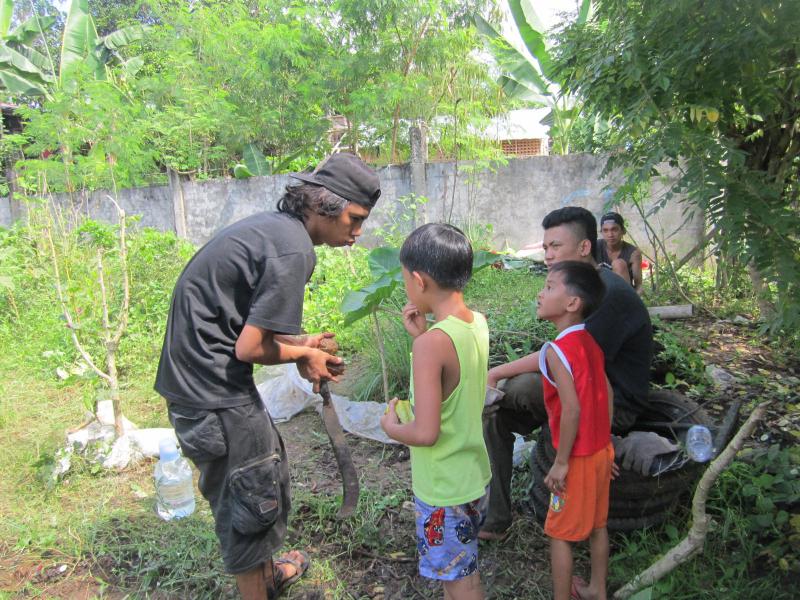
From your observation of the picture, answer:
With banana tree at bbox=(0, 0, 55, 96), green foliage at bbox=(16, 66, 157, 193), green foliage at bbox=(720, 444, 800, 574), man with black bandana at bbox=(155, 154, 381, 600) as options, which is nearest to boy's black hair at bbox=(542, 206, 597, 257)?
man with black bandana at bbox=(155, 154, 381, 600)

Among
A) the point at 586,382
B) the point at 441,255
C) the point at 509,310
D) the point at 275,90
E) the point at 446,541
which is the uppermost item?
the point at 275,90

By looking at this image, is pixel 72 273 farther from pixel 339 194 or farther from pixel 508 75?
pixel 508 75

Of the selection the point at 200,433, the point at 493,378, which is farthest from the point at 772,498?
the point at 200,433

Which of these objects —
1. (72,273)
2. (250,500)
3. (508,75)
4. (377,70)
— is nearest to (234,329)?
(250,500)

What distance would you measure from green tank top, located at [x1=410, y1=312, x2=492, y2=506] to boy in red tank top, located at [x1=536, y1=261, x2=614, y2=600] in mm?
365

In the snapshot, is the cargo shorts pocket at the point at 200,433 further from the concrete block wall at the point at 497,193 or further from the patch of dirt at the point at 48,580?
the concrete block wall at the point at 497,193

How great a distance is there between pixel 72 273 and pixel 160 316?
103 cm

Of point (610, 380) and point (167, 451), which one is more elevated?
point (610, 380)

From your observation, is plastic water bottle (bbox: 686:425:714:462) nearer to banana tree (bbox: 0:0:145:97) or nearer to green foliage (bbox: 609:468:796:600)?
green foliage (bbox: 609:468:796:600)

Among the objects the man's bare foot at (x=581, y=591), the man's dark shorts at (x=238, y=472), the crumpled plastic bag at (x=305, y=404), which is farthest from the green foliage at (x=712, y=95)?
the crumpled plastic bag at (x=305, y=404)

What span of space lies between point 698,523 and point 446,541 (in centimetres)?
85

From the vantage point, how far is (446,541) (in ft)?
6.09

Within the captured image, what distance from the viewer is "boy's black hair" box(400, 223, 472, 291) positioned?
1.80 meters

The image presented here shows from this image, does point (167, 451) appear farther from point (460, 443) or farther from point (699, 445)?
point (699, 445)
